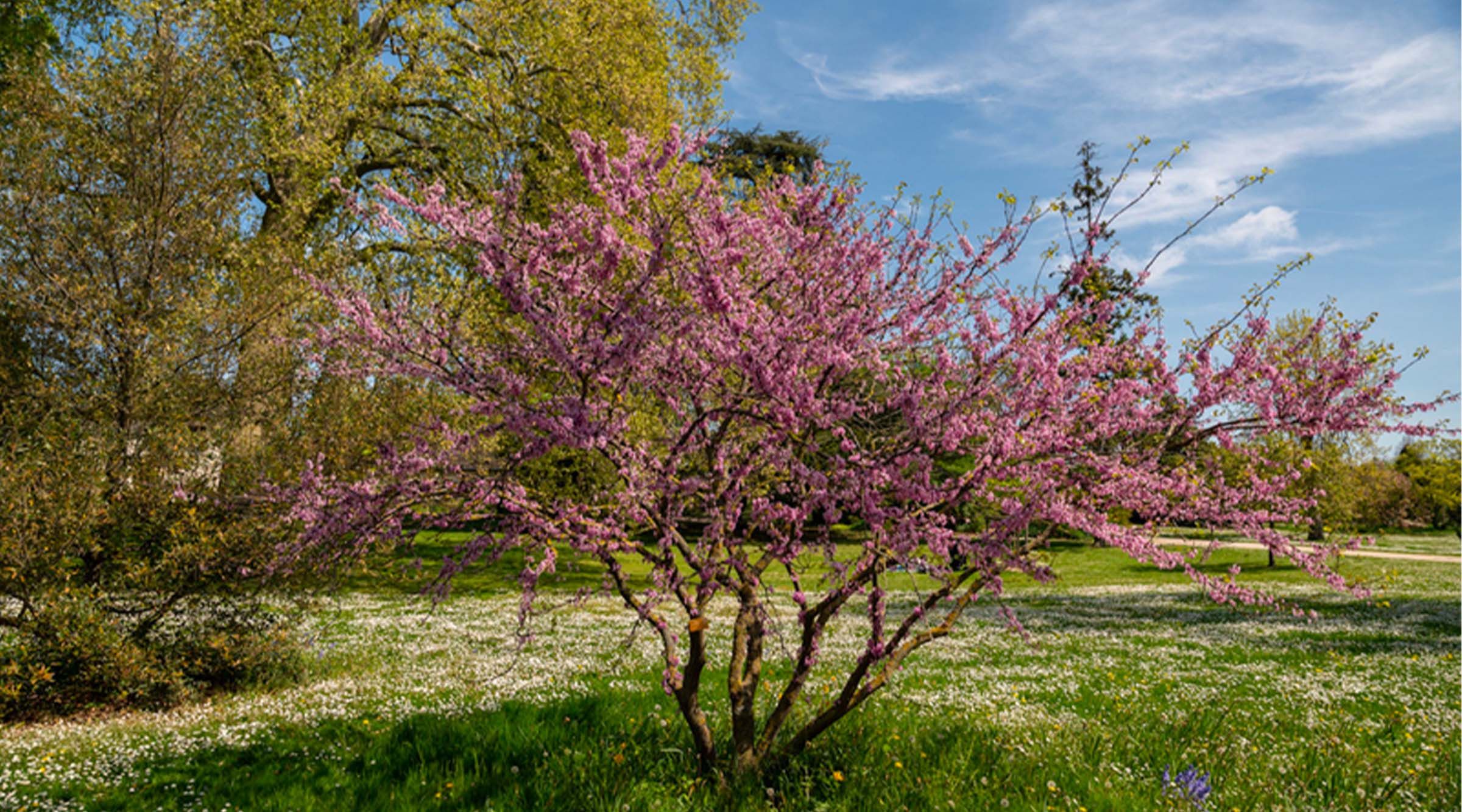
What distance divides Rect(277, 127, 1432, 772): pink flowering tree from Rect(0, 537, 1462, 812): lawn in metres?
0.64

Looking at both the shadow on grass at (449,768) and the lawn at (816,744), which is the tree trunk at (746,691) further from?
the shadow on grass at (449,768)

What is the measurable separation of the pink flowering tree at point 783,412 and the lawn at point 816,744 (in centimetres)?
64

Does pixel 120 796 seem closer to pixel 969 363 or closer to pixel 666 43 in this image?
pixel 969 363

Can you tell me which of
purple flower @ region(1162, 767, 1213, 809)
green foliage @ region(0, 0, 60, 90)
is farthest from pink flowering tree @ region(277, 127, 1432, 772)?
green foliage @ region(0, 0, 60, 90)

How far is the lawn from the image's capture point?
19.1 ft

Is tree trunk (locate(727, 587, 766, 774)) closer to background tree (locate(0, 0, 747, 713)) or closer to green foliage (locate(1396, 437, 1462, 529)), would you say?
background tree (locate(0, 0, 747, 713))

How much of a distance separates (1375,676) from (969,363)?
10393 millimetres

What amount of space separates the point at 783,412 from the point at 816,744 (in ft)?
10.0

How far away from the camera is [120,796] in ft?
20.3

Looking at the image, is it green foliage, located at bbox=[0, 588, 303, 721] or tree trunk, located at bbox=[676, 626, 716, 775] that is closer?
tree trunk, located at bbox=[676, 626, 716, 775]

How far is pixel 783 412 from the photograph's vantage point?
15.1 feet

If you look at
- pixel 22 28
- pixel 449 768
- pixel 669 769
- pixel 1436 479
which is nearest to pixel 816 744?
pixel 669 769

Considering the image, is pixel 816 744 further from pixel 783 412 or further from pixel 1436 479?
pixel 1436 479

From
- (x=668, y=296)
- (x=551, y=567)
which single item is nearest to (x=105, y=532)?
(x=551, y=567)
